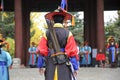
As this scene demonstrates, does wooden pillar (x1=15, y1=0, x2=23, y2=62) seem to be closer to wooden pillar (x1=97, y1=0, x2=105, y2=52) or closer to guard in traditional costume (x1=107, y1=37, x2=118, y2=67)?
wooden pillar (x1=97, y1=0, x2=105, y2=52)

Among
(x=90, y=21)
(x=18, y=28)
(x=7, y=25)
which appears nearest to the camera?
(x=18, y=28)

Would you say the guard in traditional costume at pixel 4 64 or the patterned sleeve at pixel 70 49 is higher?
the patterned sleeve at pixel 70 49

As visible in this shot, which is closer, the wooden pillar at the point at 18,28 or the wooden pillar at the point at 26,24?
the wooden pillar at the point at 18,28

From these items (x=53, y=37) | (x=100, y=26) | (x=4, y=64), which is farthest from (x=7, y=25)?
(x=53, y=37)

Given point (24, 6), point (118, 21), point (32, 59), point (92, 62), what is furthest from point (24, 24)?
point (118, 21)

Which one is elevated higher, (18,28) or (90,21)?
(90,21)

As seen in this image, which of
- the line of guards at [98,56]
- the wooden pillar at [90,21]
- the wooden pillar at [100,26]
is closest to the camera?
the line of guards at [98,56]

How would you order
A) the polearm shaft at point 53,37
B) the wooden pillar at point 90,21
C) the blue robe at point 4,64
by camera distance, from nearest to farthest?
the polearm shaft at point 53,37, the blue robe at point 4,64, the wooden pillar at point 90,21

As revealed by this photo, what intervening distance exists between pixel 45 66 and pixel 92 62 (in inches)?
662

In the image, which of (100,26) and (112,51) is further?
(100,26)

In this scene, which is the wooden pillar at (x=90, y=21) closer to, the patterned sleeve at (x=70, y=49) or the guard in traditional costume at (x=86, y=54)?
the guard in traditional costume at (x=86, y=54)

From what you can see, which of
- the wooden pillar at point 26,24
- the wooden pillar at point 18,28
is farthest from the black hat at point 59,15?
the wooden pillar at point 26,24

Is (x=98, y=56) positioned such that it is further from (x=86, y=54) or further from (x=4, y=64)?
(x=4, y=64)

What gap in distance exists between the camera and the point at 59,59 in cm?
767
